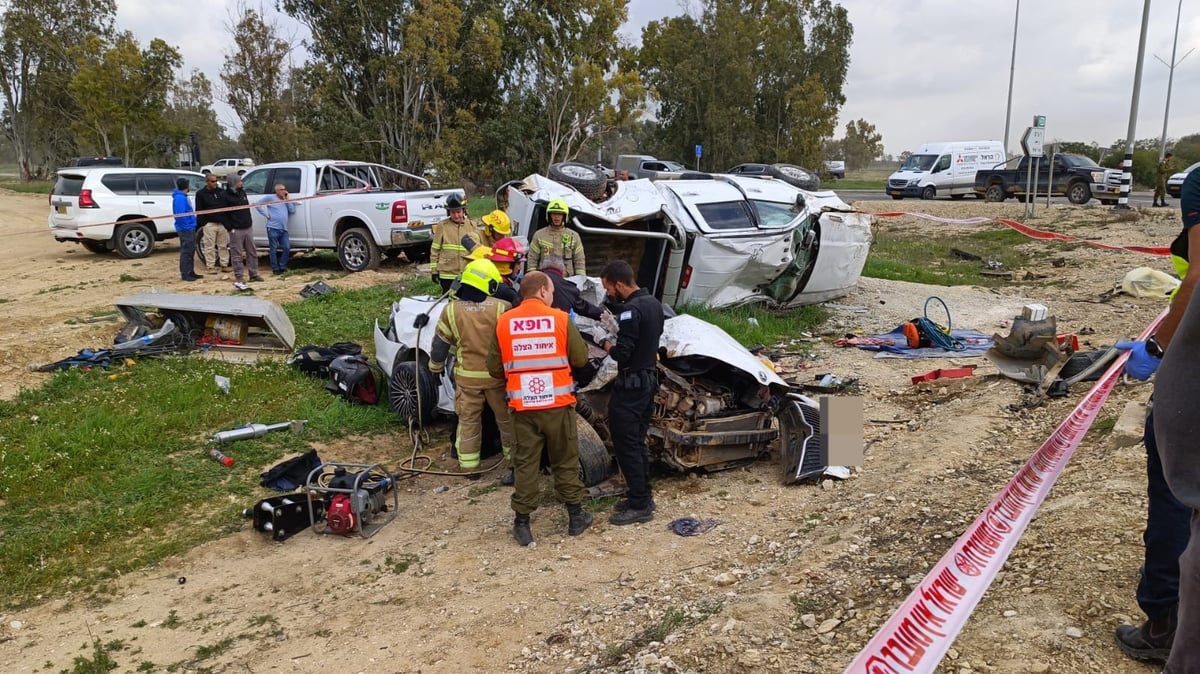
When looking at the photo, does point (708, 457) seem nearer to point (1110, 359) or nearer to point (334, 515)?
point (334, 515)

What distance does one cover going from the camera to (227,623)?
3.75 meters

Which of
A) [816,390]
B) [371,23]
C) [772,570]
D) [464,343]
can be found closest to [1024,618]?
[772,570]

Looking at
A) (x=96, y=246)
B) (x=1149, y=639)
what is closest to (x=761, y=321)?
(x=1149, y=639)

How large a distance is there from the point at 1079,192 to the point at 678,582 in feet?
78.5

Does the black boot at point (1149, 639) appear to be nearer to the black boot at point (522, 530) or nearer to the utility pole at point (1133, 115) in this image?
the black boot at point (522, 530)

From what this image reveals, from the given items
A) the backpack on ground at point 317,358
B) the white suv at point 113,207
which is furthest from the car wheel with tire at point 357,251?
the backpack on ground at point 317,358

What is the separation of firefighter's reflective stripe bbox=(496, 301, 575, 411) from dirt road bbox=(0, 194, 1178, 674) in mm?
867

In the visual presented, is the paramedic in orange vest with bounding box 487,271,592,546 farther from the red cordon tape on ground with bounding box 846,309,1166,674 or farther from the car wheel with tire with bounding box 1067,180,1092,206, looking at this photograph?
the car wheel with tire with bounding box 1067,180,1092,206

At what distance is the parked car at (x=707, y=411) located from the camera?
4.97m

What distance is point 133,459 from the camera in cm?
558

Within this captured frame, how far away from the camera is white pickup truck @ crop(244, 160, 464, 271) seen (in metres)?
11.9

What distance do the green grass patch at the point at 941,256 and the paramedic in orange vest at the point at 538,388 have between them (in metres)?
10.0

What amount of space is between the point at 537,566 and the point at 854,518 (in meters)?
1.77

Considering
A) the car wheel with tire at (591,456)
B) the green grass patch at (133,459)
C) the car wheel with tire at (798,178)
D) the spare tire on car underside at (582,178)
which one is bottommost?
the green grass patch at (133,459)
